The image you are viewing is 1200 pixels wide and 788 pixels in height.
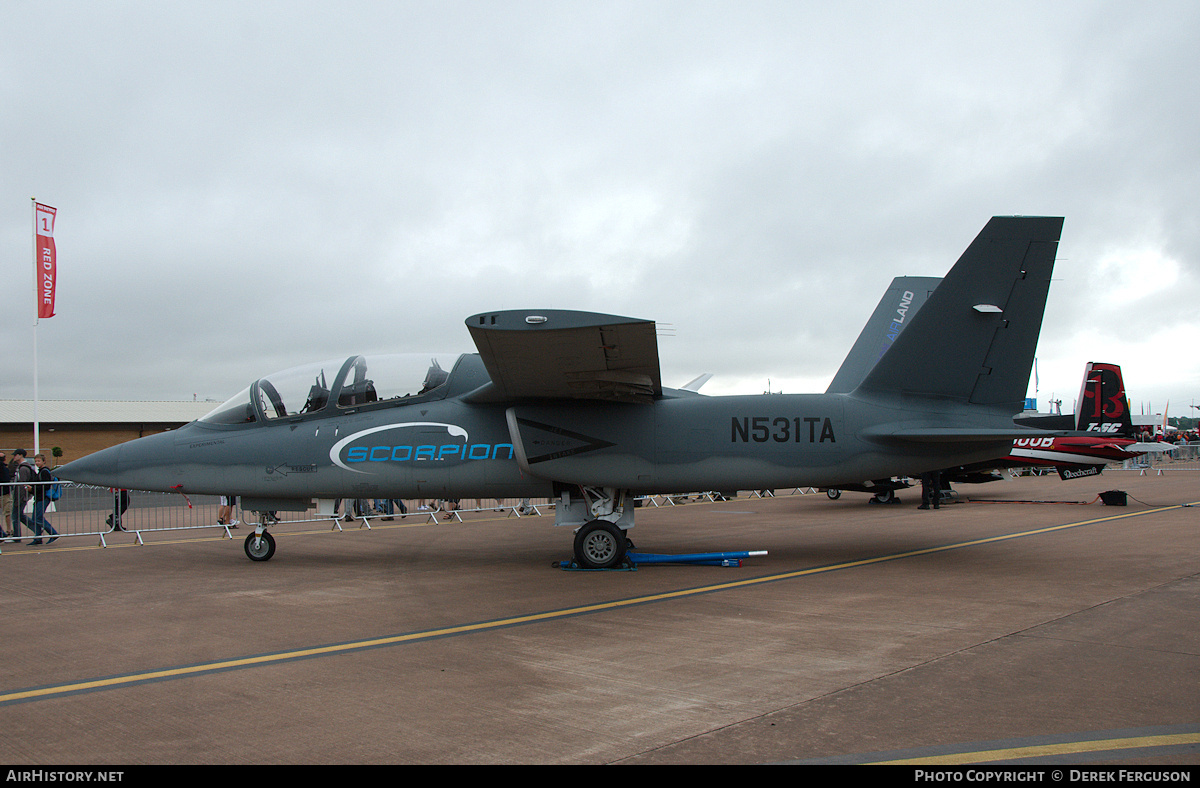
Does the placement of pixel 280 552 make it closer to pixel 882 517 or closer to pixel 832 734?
pixel 832 734

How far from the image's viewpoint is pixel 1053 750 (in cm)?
337

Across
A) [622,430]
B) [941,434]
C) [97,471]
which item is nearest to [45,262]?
[97,471]

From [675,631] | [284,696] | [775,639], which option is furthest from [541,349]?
[284,696]

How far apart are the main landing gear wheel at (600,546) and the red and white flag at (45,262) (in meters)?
19.8

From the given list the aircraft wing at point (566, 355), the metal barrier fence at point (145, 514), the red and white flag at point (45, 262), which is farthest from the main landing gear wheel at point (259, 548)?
the red and white flag at point (45, 262)

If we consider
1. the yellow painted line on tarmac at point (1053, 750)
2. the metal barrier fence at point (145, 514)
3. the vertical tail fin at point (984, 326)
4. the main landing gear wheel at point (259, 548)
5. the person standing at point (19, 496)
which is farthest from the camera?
the metal barrier fence at point (145, 514)

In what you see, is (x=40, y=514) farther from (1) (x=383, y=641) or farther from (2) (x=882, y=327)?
(2) (x=882, y=327)

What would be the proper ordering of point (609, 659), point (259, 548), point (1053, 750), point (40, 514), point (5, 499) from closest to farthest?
point (1053, 750) < point (609, 659) < point (259, 548) < point (40, 514) < point (5, 499)

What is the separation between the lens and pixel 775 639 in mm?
5609

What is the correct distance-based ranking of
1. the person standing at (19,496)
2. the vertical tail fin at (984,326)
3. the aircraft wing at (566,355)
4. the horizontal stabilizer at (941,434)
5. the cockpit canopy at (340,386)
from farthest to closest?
the person standing at (19,496) → the cockpit canopy at (340,386) → the vertical tail fin at (984,326) → the horizontal stabilizer at (941,434) → the aircraft wing at (566,355)

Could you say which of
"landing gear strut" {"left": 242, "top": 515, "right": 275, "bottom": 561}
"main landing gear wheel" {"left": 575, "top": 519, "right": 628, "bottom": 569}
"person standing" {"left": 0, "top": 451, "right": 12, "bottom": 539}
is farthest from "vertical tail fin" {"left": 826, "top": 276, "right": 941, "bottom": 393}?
"person standing" {"left": 0, "top": 451, "right": 12, "bottom": 539}

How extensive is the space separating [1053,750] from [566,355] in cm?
562

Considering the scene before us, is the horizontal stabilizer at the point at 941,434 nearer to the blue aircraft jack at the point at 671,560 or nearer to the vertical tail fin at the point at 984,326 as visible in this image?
the vertical tail fin at the point at 984,326

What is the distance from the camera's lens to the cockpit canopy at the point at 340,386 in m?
9.77
